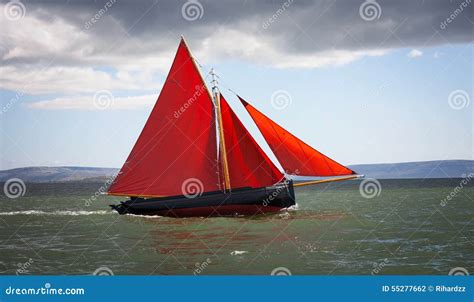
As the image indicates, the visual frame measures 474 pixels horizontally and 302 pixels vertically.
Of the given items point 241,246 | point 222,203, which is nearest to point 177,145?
point 222,203

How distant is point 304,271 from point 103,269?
803 cm

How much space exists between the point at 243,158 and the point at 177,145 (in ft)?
16.0

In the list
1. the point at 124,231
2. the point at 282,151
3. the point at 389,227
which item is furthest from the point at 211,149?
the point at 389,227

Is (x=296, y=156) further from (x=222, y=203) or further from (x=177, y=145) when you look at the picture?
(x=177, y=145)

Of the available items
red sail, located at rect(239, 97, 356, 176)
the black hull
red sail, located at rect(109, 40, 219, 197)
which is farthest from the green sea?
red sail, located at rect(239, 97, 356, 176)

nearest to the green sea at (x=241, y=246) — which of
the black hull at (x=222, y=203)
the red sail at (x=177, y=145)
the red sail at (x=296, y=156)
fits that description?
the black hull at (x=222, y=203)

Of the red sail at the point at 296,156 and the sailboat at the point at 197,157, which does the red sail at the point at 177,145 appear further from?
the red sail at the point at 296,156

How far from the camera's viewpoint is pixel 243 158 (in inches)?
1658

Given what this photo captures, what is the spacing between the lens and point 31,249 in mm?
29484

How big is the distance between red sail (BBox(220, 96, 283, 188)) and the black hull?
2.32ft

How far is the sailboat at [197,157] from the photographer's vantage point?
137 feet

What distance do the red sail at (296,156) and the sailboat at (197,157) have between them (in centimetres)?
10

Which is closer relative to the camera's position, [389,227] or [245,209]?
[389,227]

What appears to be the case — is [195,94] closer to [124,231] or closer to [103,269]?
[124,231]
